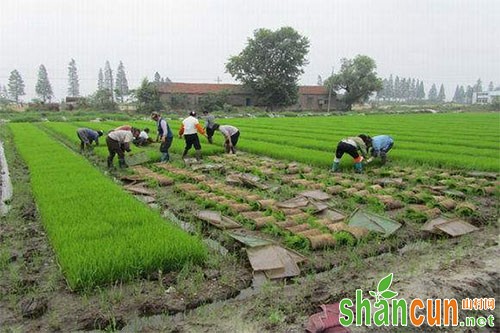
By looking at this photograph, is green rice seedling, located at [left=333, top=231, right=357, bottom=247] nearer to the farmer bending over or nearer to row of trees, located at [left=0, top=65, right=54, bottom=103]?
the farmer bending over

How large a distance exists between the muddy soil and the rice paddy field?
0.01 m

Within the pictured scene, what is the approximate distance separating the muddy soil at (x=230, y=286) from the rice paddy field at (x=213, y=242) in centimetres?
1

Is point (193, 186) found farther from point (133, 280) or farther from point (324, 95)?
point (324, 95)

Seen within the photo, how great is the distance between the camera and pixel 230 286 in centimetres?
335

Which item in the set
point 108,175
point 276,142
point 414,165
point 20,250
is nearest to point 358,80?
point 276,142

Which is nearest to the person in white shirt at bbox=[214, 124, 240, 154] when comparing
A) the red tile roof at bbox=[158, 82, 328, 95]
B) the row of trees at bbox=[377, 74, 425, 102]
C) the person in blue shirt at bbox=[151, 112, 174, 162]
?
the person in blue shirt at bbox=[151, 112, 174, 162]

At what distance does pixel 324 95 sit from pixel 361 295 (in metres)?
47.5

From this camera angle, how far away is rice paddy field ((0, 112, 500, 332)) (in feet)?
9.84

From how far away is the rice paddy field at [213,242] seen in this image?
3.00 metres

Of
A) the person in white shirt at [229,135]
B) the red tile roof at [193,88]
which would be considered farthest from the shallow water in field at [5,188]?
the red tile roof at [193,88]

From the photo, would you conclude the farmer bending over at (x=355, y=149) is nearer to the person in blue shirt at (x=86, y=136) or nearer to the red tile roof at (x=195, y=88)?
the person in blue shirt at (x=86, y=136)

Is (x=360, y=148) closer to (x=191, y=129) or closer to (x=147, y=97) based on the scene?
(x=191, y=129)

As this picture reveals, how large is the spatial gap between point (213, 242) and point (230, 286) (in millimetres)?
1088

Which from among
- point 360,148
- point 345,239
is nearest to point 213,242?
point 345,239
